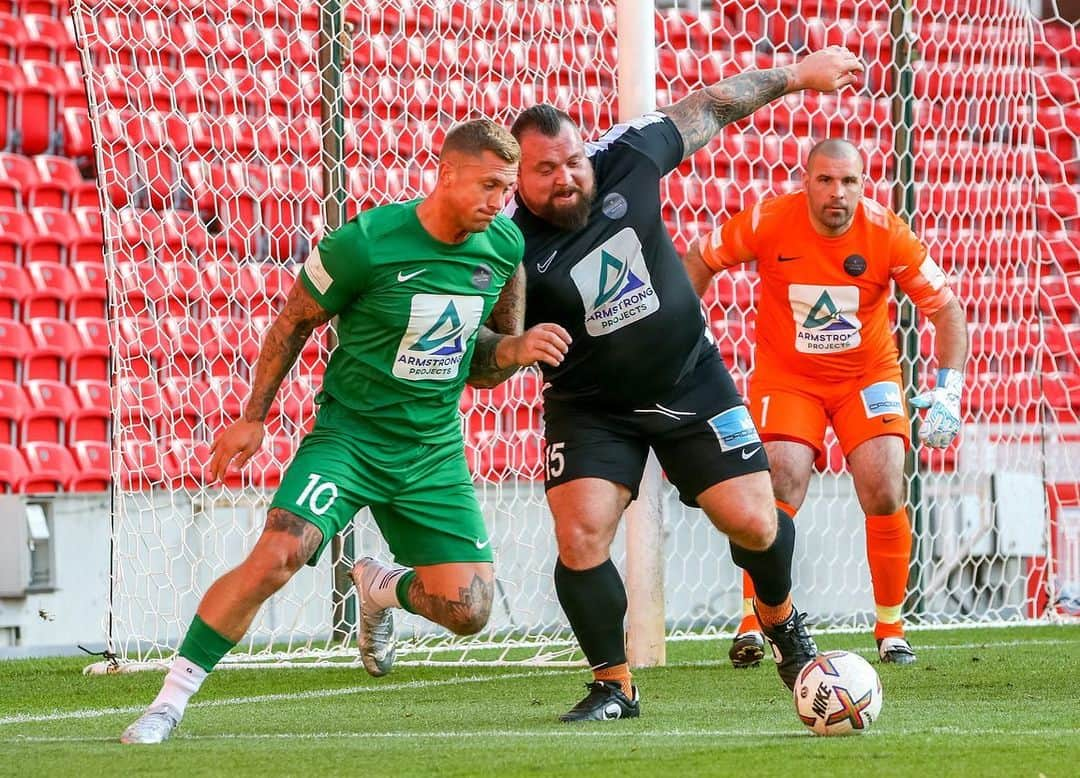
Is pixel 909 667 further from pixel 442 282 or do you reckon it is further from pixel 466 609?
pixel 442 282

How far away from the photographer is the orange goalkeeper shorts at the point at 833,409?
6824mm

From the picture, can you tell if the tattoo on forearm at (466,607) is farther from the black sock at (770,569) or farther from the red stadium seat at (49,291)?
the red stadium seat at (49,291)

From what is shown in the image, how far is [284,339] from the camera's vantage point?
461 cm

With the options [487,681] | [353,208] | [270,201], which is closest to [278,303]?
[270,201]

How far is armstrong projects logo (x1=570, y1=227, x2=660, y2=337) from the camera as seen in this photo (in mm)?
5031

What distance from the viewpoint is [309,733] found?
15.7ft

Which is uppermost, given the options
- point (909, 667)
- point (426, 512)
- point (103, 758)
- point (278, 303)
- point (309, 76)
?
point (309, 76)

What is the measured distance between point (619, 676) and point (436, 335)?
1148mm

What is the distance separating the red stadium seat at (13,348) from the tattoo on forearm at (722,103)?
214 inches

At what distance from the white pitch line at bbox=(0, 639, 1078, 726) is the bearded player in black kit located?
145cm

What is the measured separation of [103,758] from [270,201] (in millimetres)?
5803

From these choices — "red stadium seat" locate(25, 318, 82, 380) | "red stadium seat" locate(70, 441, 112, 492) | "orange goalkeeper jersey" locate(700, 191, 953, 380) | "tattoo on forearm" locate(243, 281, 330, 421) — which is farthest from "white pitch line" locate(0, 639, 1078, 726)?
"red stadium seat" locate(25, 318, 82, 380)

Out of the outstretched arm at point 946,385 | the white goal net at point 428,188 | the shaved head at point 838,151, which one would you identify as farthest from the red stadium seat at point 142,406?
the outstretched arm at point 946,385

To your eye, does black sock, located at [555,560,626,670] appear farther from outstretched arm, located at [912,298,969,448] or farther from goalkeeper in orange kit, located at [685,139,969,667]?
goalkeeper in orange kit, located at [685,139,969,667]
